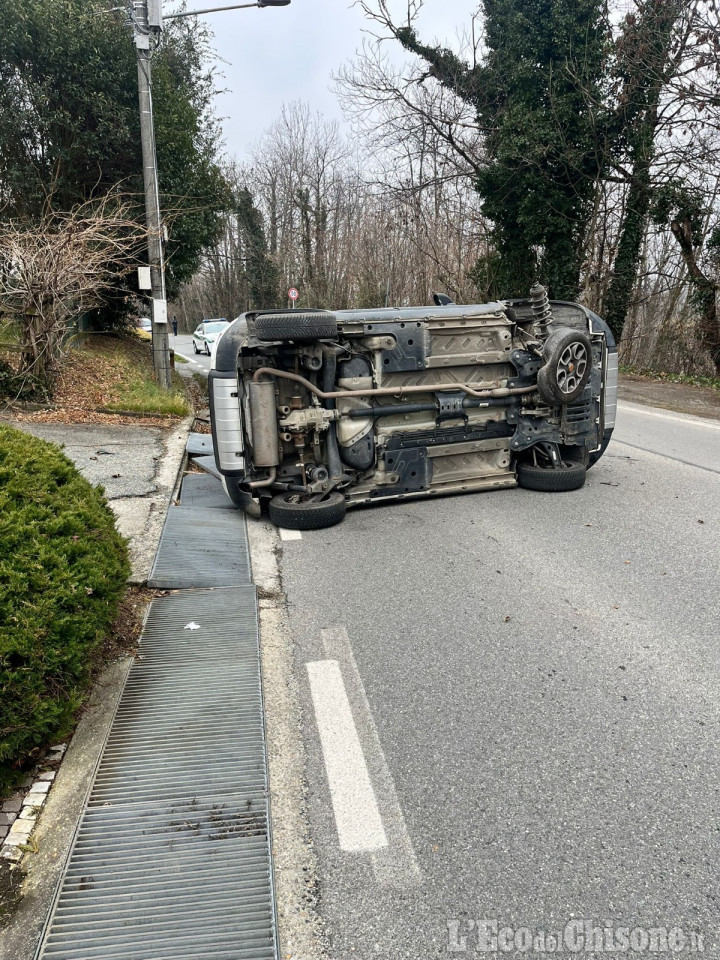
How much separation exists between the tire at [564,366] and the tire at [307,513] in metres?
2.37

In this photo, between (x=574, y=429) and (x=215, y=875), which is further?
(x=574, y=429)

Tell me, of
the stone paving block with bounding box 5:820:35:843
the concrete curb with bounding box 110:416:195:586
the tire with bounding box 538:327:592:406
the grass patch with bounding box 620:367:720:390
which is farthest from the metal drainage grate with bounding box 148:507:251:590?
the grass patch with bounding box 620:367:720:390

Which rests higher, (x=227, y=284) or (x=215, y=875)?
(x=227, y=284)

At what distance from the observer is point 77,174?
15.3 metres

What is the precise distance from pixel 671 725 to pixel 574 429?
14.7ft

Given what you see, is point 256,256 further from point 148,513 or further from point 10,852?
point 10,852

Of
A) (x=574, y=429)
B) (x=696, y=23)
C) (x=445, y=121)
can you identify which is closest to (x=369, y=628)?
(x=574, y=429)

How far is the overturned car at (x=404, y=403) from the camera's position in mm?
6160

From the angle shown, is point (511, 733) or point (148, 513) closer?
point (511, 733)

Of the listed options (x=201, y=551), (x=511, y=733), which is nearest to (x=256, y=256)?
(x=201, y=551)

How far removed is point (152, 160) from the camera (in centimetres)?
1235

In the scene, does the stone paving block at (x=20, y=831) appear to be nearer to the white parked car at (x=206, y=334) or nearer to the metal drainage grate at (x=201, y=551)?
the metal drainage grate at (x=201, y=551)

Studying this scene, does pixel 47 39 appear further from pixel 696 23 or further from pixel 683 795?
pixel 683 795

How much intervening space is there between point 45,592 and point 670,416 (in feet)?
41.7
